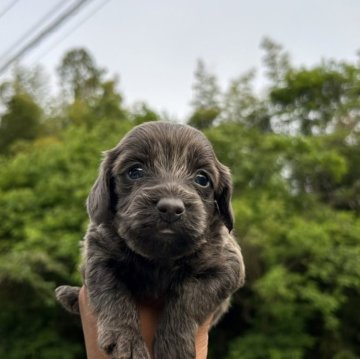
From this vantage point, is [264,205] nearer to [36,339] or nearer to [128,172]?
[36,339]

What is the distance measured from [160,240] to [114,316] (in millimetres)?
536

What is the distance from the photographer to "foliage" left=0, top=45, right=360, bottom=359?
1172 centimetres

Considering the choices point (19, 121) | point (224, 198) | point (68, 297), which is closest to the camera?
point (224, 198)

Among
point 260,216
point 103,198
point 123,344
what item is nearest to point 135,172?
point 103,198

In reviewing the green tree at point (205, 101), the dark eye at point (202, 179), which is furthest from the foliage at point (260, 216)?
the dark eye at point (202, 179)

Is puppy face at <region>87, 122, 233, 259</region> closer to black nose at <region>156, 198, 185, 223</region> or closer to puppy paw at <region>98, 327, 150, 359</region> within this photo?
black nose at <region>156, 198, 185, 223</region>

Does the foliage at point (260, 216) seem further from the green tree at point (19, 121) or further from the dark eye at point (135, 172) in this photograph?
the dark eye at point (135, 172)

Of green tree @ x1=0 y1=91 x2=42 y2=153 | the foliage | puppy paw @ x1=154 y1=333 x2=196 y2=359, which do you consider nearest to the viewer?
puppy paw @ x1=154 y1=333 x2=196 y2=359

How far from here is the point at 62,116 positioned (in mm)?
20641

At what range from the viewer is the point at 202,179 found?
10.8 feet

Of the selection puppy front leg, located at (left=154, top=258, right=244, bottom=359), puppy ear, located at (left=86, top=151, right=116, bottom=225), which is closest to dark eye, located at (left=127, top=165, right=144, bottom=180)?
puppy ear, located at (left=86, top=151, right=116, bottom=225)

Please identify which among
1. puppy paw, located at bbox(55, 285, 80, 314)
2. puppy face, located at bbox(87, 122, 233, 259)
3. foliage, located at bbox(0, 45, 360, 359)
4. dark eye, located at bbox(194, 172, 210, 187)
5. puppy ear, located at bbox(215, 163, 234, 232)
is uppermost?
puppy face, located at bbox(87, 122, 233, 259)

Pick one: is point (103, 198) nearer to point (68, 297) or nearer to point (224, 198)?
point (224, 198)

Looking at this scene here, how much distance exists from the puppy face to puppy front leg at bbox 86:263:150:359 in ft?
1.07
